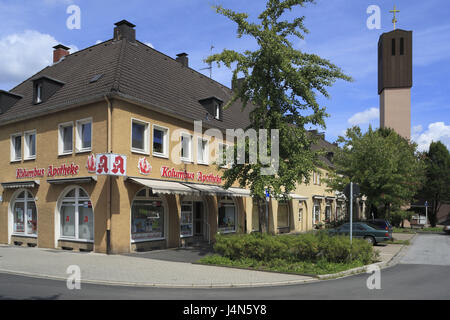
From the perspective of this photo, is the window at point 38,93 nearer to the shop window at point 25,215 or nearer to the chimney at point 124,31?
the shop window at point 25,215

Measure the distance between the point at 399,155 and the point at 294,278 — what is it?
63.9ft

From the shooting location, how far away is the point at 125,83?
58.4ft

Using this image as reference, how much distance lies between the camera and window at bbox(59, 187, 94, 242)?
1728 centimetres

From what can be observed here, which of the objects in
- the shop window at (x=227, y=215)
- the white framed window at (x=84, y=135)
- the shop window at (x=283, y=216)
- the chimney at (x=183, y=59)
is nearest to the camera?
the white framed window at (x=84, y=135)

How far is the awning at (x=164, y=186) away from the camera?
647 inches

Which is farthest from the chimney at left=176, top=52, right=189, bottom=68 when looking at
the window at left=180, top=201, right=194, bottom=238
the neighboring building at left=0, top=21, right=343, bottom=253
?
the window at left=180, top=201, right=194, bottom=238

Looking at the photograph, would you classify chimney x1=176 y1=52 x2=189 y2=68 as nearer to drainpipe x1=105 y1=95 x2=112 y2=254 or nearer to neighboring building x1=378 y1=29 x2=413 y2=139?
drainpipe x1=105 y1=95 x2=112 y2=254

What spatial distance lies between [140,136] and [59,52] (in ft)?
41.3

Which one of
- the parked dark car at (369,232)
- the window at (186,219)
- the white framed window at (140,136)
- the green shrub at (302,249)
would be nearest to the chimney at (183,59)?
the white framed window at (140,136)

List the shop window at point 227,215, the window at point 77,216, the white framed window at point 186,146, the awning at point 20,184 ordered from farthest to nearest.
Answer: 1. the shop window at point 227,215
2. the white framed window at point 186,146
3. the awning at point 20,184
4. the window at point 77,216

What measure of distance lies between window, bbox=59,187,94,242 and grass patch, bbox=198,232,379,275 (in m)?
6.64

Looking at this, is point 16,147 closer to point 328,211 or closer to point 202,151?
point 202,151

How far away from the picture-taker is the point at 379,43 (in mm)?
52188

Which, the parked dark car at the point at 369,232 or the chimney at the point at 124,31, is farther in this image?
the chimney at the point at 124,31
